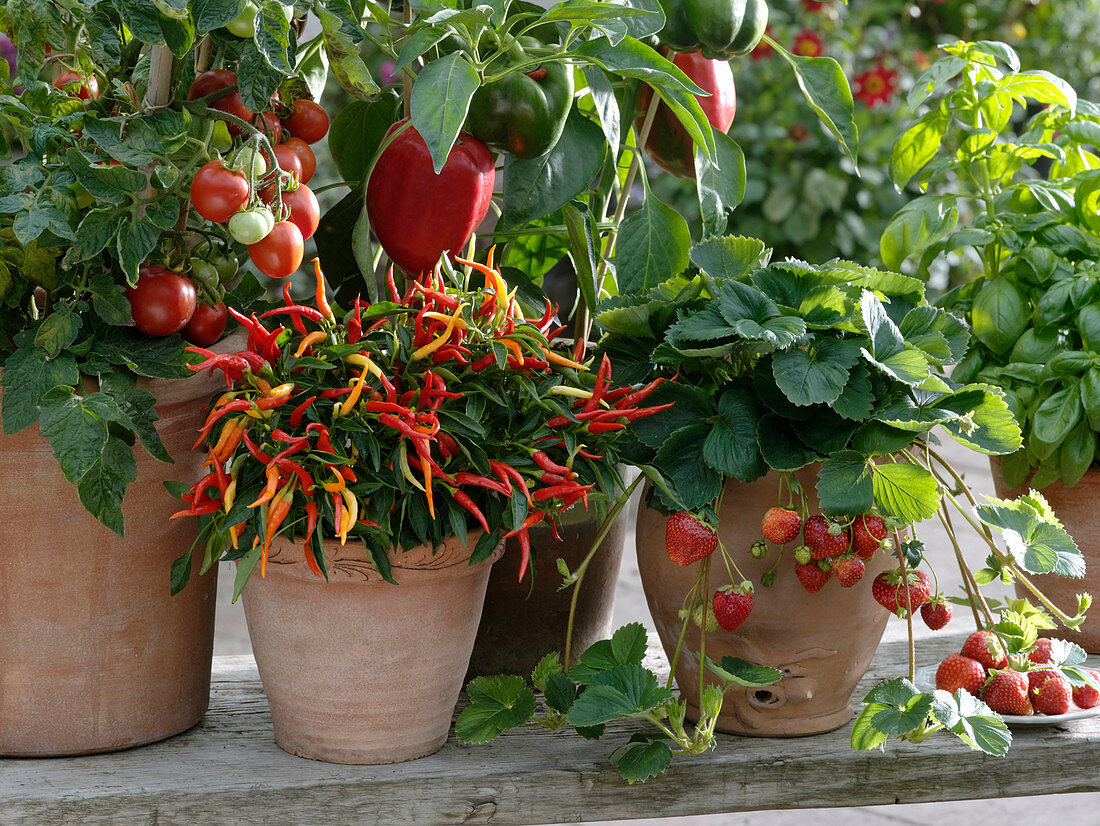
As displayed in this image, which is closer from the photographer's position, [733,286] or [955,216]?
[733,286]

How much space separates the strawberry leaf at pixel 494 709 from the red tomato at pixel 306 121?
0.39m

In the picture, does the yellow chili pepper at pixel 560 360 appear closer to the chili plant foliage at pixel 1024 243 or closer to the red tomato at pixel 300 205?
the red tomato at pixel 300 205

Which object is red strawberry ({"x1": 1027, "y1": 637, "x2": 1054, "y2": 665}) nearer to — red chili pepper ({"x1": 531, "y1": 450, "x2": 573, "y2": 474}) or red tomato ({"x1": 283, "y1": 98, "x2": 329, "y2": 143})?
red chili pepper ({"x1": 531, "y1": 450, "x2": 573, "y2": 474})

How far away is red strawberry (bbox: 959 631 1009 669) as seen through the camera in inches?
30.6

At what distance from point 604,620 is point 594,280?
0.91ft

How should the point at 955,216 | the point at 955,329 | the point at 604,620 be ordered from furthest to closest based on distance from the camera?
the point at 955,216, the point at 604,620, the point at 955,329

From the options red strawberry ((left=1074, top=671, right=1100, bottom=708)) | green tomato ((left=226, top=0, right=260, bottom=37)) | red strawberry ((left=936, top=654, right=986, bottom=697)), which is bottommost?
red strawberry ((left=1074, top=671, right=1100, bottom=708))

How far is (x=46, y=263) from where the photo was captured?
677 millimetres

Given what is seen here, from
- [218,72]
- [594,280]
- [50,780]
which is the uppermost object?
[218,72]

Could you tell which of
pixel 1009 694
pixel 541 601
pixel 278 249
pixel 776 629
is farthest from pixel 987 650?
pixel 278 249

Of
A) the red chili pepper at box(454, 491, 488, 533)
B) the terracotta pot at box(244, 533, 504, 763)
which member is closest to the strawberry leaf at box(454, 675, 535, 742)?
the terracotta pot at box(244, 533, 504, 763)

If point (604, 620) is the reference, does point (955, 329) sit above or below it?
above

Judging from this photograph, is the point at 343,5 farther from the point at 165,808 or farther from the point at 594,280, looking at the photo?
the point at 165,808

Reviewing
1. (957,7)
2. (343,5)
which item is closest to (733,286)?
(343,5)
